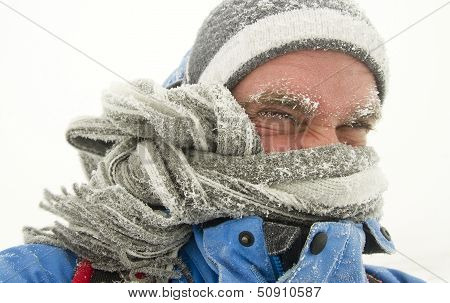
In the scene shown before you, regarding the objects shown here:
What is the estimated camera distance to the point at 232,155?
1.19 m

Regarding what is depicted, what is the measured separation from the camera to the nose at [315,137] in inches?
49.8

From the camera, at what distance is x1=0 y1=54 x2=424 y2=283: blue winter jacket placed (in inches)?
42.1

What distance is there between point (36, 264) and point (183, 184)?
18.5 inches

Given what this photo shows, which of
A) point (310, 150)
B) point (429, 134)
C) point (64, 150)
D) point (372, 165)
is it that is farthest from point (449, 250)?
point (64, 150)

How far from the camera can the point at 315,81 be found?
4.17ft

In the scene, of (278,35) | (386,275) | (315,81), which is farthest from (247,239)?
(386,275)

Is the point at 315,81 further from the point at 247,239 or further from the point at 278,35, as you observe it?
the point at 247,239

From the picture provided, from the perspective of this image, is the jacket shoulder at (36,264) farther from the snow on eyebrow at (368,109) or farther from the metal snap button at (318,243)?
the snow on eyebrow at (368,109)

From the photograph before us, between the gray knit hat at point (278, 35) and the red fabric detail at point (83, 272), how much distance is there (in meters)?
0.70

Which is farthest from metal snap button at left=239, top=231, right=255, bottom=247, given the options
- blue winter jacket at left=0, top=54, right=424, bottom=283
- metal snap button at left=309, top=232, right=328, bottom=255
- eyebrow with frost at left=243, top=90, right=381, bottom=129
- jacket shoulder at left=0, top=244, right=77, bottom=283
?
jacket shoulder at left=0, top=244, right=77, bottom=283

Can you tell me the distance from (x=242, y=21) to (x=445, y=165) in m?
2.98

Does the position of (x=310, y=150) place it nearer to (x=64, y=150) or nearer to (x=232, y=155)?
(x=232, y=155)

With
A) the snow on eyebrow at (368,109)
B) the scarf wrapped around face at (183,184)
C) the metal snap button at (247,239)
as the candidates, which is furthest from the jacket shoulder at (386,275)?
the metal snap button at (247,239)

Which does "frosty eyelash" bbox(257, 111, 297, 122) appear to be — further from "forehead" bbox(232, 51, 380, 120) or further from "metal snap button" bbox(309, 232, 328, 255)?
"metal snap button" bbox(309, 232, 328, 255)
